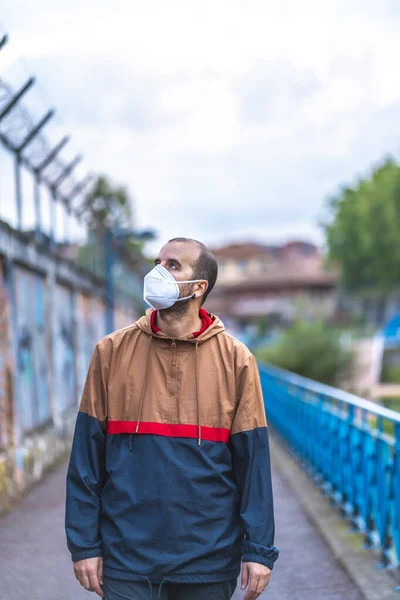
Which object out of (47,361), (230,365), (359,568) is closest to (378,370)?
(47,361)

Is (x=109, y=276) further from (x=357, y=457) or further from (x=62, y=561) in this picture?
(x=62, y=561)

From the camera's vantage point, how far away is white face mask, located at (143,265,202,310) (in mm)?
3129

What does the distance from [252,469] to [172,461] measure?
277 mm

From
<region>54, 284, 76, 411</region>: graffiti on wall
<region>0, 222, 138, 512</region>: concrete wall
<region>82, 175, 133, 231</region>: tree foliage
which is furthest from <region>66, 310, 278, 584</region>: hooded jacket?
<region>82, 175, 133, 231</region>: tree foliage

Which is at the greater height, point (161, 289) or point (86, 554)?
point (161, 289)

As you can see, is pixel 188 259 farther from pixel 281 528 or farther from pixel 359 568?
pixel 281 528

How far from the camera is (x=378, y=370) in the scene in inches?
1314

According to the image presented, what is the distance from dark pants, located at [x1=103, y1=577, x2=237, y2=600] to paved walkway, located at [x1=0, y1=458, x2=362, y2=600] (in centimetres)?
255

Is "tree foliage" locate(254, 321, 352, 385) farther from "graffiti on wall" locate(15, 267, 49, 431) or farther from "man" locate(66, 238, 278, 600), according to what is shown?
"man" locate(66, 238, 278, 600)

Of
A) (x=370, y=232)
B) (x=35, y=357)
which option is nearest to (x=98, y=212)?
(x=35, y=357)

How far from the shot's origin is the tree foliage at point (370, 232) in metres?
62.6

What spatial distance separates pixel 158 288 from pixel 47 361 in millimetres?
9098

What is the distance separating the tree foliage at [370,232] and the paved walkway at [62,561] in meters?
55.4

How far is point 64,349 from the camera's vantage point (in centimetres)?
1367
